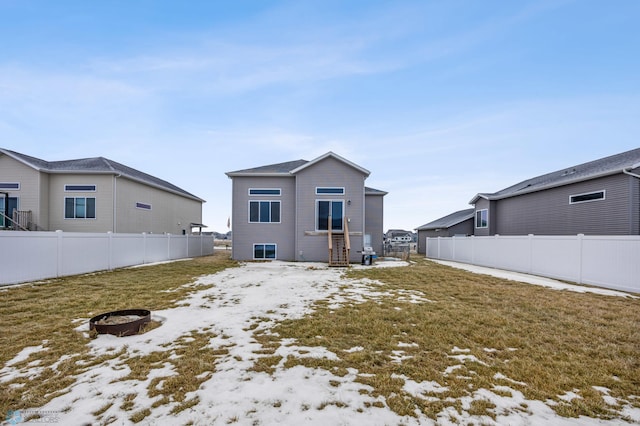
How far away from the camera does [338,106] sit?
1748 cm

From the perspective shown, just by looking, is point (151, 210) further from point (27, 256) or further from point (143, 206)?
point (27, 256)

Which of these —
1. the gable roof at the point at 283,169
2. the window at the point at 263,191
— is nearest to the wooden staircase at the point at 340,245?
the gable roof at the point at 283,169

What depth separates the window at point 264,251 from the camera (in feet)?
52.4

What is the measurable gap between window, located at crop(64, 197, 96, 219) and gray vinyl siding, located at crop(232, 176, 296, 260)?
25.8 ft

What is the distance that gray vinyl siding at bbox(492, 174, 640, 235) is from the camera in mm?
11102

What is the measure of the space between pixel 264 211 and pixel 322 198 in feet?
11.7

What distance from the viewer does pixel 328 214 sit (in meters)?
15.3

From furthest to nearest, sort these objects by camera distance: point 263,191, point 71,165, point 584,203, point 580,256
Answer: point 71,165
point 263,191
point 584,203
point 580,256

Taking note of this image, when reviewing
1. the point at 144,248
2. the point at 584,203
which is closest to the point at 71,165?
the point at 144,248

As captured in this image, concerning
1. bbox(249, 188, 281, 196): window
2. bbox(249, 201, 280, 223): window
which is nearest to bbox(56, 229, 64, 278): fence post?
bbox(249, 201, 280, 223): window

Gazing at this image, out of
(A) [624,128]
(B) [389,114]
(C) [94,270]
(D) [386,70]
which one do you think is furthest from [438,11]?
(C) [94,270]

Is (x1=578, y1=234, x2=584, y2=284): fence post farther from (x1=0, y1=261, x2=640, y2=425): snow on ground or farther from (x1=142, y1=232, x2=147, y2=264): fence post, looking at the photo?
(x1=142, y1=232, x2=147, y2=264): fence post

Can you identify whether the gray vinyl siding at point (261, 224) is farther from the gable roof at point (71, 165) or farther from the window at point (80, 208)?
the window at point (80, 208)

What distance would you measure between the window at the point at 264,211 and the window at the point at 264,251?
147cm
